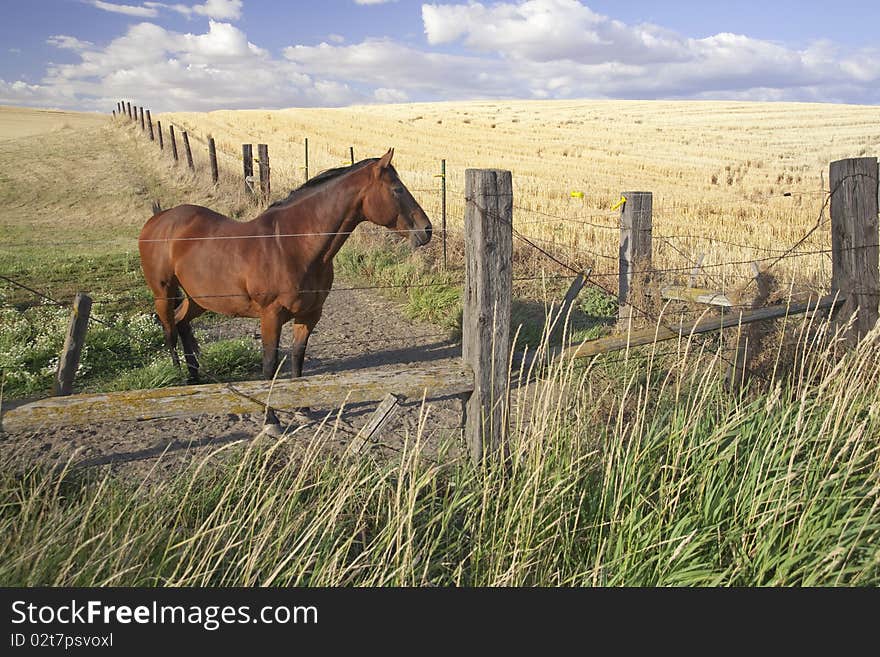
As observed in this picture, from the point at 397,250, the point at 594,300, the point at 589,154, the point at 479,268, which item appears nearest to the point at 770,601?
the point at 479,268

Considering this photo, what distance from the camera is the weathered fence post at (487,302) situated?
304 centimetres

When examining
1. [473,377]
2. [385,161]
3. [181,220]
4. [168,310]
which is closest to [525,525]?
[473,377]

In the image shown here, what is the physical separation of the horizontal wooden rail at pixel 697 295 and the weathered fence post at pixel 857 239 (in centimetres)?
89

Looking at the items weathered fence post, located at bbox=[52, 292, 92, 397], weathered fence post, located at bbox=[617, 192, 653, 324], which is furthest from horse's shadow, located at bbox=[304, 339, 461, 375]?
weathered fence post, located at bbox=[52, 292, 92, 397]

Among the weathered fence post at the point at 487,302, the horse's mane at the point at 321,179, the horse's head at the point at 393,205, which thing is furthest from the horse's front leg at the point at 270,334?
the weathered fence post at the point at 487,302

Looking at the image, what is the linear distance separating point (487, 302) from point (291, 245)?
2.13m

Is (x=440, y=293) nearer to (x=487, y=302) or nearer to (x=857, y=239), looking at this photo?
(x=857, y=239)

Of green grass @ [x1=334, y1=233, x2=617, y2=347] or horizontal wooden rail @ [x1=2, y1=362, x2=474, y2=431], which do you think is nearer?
horizontal wooden rail @ [x1=2, y1=362, x2=474, y2=431]

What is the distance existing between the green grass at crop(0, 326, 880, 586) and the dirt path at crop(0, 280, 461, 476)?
29 centimetres

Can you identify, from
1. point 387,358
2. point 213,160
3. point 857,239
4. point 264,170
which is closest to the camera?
point 857,239

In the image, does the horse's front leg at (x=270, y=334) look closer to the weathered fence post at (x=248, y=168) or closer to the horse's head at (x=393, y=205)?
the horse's head at (x=393, y=205)

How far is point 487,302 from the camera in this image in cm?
309

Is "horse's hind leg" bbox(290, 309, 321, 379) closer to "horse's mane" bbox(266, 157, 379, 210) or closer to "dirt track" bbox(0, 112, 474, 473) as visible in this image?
"dirt track" bbox(0, 112, 474, 473)

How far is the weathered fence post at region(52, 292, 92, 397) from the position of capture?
401cm
